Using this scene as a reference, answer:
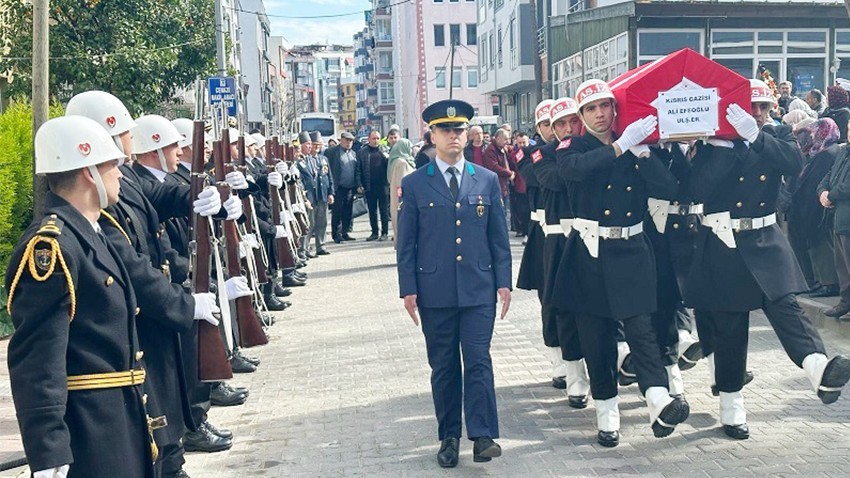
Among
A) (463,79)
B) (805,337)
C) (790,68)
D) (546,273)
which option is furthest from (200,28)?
(463,79)

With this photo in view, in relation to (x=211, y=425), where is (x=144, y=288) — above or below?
above

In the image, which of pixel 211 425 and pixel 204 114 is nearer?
pixel 204 114

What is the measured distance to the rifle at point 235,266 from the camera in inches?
235

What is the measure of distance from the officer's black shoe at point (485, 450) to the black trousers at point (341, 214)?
46.1ft

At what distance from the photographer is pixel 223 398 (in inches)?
303

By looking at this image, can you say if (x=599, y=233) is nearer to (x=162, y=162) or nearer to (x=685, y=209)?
(x=685, y=209)

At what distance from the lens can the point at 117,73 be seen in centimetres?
1891

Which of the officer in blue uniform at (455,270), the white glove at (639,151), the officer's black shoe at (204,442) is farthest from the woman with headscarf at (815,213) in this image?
the officer's black shoe at (204,442)

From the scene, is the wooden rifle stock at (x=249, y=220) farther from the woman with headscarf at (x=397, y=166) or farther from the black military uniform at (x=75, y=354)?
the woman with headscarf at (x=397, y=166)

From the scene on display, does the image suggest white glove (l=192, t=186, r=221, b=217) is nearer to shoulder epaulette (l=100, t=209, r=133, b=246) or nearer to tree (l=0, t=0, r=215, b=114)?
shoulder epaulette (l=100, t=209, r=133, b=246)

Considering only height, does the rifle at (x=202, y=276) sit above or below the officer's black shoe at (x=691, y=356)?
above

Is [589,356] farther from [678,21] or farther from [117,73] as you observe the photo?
[678,21]

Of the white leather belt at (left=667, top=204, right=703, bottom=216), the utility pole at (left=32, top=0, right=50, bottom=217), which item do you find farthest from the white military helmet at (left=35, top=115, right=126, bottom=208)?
the utility pole at (left=32, top=0, right=50, bottom=217)

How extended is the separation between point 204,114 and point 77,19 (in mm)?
14367
